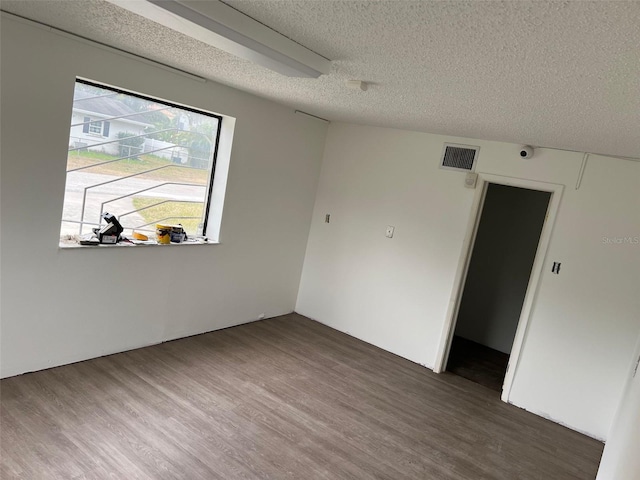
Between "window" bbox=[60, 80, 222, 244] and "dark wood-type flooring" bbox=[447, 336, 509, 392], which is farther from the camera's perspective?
"dark wood-type flooring" bbox=[447, 336, 509, 392]

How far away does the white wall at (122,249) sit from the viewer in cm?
274

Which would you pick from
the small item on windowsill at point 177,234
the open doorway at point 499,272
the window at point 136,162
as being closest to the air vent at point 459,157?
the open doorway at point 499,272

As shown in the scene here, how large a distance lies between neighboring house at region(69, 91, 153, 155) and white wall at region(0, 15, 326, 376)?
200mm

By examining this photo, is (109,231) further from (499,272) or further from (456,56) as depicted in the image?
(499,272)

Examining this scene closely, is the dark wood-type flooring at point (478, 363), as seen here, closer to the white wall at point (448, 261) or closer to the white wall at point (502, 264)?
the white wall at point (502, 264)

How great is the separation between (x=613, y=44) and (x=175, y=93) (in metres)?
2.94

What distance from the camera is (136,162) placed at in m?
3.53

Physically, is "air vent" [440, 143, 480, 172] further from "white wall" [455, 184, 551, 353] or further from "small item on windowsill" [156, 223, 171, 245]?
"small item on windowsill" [156, 223, 171, 245]

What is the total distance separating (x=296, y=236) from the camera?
508 cm

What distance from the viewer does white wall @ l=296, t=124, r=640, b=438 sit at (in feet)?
11.7

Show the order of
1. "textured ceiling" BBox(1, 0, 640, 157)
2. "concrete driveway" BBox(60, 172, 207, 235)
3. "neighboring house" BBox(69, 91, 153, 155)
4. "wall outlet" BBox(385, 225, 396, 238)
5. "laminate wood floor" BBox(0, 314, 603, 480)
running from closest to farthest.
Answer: "textured ceiling" BBox(1, 0, 640, 157)
"laminate wood floor" BBox(0, 314, 603, 480)
"neighboring house" BBox(69, 91, 153, 155)
"concrete driveway" BBox(60, 172, 207, 235)
"wall outlet" BBox(385, 225, 396, 238)

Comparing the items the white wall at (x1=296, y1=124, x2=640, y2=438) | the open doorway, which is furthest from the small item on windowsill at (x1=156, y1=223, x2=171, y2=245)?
the open doorway

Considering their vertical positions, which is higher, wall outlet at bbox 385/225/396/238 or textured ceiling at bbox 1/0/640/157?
textured ceiling at bbox 1/0/640/157

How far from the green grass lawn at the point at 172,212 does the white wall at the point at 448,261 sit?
1.51 metres
